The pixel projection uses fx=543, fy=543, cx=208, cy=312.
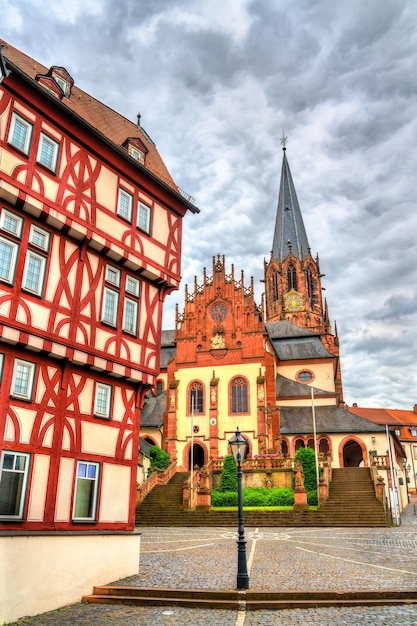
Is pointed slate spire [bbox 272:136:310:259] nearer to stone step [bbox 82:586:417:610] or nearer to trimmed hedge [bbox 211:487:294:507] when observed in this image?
trimmed hedge [bbox 211:487:294:507]

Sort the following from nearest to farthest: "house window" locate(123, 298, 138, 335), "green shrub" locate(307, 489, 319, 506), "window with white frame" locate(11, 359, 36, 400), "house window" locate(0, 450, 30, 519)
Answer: "house window" locate(0, 450, 30, 519) < "window with white frame" locate(11, 359, 36, 400) < "house window" locate(123, 298, 138, 335) < "green shrub" locate(307, 489, 319, 506)

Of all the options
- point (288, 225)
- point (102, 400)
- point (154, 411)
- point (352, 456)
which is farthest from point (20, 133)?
point (288, 225)

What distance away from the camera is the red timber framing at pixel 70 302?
12594 millimetres

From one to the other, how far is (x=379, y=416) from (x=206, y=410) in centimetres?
5567

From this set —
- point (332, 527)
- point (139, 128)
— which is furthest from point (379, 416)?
point (139, 128)

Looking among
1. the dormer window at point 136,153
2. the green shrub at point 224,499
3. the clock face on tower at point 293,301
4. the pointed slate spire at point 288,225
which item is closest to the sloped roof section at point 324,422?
the green shrub at point 224,499

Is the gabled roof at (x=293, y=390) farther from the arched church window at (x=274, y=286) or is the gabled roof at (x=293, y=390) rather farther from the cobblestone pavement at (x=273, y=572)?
the arched church window at (x=274, y=286)

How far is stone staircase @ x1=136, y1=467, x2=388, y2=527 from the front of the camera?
31.8 meters

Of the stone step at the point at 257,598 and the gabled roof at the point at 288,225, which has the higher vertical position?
the gabled roof at the point at 288,225

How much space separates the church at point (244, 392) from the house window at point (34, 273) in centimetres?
3347

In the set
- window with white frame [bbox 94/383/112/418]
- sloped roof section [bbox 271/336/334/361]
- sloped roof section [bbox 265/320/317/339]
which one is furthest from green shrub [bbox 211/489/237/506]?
sloped roof section [bbox 265/320/317/339]

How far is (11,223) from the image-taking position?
42.6ft

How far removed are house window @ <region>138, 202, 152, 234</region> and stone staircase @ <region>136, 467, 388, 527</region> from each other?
2145cm

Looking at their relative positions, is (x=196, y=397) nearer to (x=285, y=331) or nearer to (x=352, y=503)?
(x=285, y=331)
